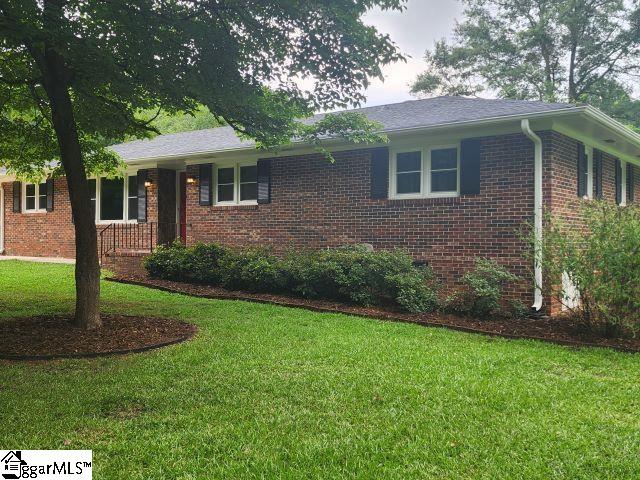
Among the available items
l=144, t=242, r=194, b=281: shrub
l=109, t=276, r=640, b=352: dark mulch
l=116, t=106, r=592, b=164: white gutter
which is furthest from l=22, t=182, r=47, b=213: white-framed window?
l=109, t=276, r=640, b=352: dark mulch

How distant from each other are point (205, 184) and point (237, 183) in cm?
88

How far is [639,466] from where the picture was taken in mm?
3197

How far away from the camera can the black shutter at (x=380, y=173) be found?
413 inches

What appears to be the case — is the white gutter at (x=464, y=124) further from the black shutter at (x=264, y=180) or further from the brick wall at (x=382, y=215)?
the brick wall at (x=382, y=215)

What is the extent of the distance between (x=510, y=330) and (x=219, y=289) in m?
5.84

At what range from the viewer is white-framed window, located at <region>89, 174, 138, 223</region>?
15.6m

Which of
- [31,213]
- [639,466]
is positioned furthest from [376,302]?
[31,213]

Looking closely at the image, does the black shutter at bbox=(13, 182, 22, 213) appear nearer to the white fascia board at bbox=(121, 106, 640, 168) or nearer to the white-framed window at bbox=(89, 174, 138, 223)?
the white-framed window at bbox=(89, 174, 138, 223)

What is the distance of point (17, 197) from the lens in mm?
18422

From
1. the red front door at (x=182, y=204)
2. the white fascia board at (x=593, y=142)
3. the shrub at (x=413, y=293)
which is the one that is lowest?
the shrub at (x=413, y=293)

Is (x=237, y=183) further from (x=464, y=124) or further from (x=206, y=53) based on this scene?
(x=206, y=53)

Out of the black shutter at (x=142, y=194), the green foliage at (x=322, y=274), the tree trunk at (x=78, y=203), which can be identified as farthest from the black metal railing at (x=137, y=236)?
the tree trunk at (x=78, y=203)

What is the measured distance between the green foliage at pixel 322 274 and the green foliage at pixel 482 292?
→ 483 mm

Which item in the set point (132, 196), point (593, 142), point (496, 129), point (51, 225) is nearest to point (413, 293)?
point (496, 129)
